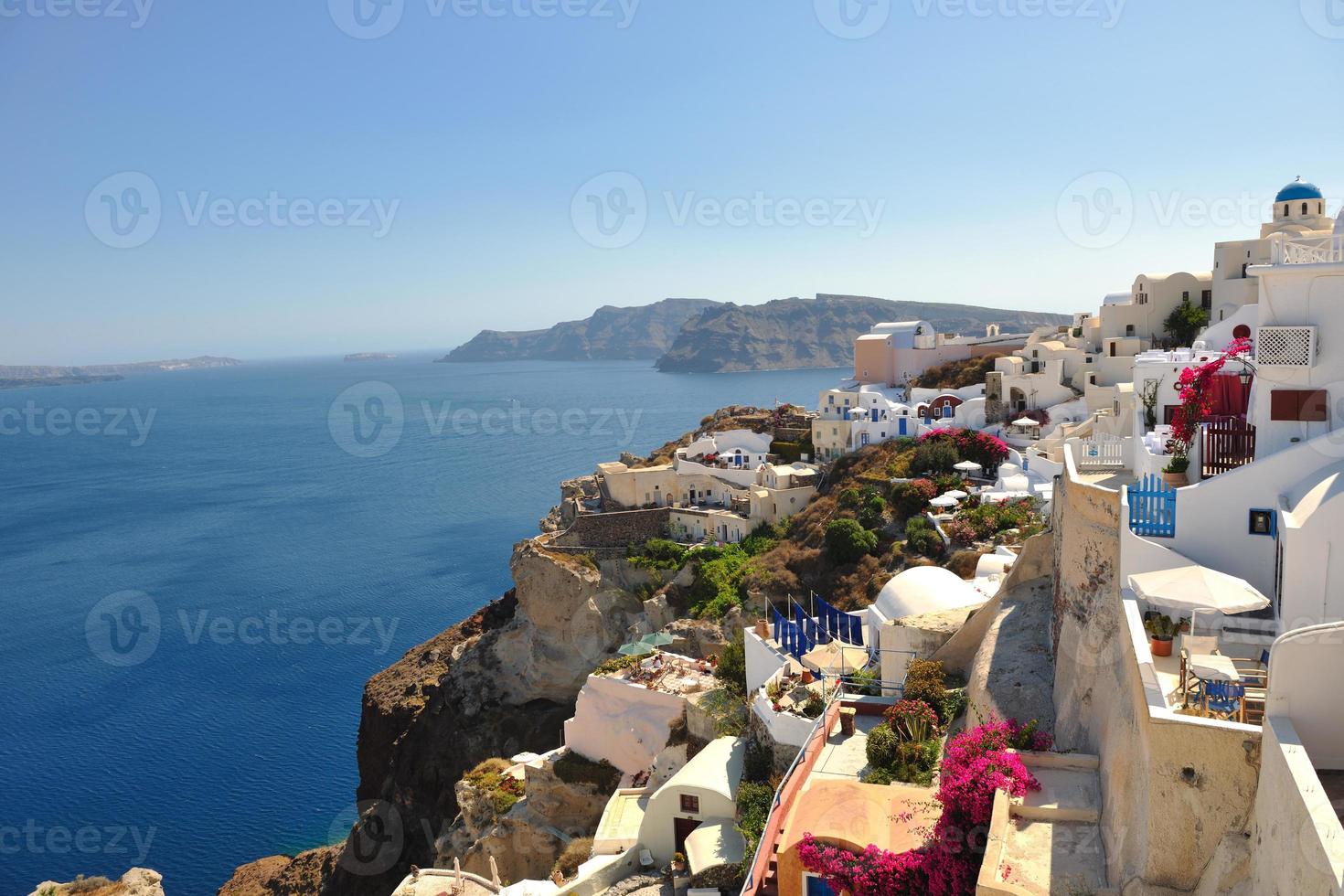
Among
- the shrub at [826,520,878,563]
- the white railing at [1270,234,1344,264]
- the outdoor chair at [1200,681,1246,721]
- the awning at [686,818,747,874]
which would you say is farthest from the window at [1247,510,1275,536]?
the shrub at [826,520,878,563]

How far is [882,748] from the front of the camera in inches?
540

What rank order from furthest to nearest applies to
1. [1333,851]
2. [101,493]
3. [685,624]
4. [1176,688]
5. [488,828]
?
[101,493]
[685,624]
[488,828]
[1176,688]
[1333,851]

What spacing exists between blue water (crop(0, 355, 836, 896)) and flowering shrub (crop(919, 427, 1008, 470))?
3185 centimetres

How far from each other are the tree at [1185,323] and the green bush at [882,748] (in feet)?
103

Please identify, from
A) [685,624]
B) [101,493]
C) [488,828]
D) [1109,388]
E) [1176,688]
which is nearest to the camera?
[1176,688]

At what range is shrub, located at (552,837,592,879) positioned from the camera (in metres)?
20.5

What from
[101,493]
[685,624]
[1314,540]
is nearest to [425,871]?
[685,624]

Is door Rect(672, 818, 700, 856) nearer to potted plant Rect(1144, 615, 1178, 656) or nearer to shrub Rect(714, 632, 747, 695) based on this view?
shrub Rect(714, 632, 747, 695)

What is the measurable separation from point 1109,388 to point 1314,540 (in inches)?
1262

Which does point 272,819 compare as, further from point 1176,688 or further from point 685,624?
point 1176,688

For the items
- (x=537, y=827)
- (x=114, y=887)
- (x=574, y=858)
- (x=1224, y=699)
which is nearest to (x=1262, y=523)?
(x=1224, y=699)

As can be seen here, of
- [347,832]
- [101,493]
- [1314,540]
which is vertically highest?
[1314,540]

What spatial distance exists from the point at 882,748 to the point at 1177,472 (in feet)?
20.3

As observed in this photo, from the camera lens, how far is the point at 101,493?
9862 cm
